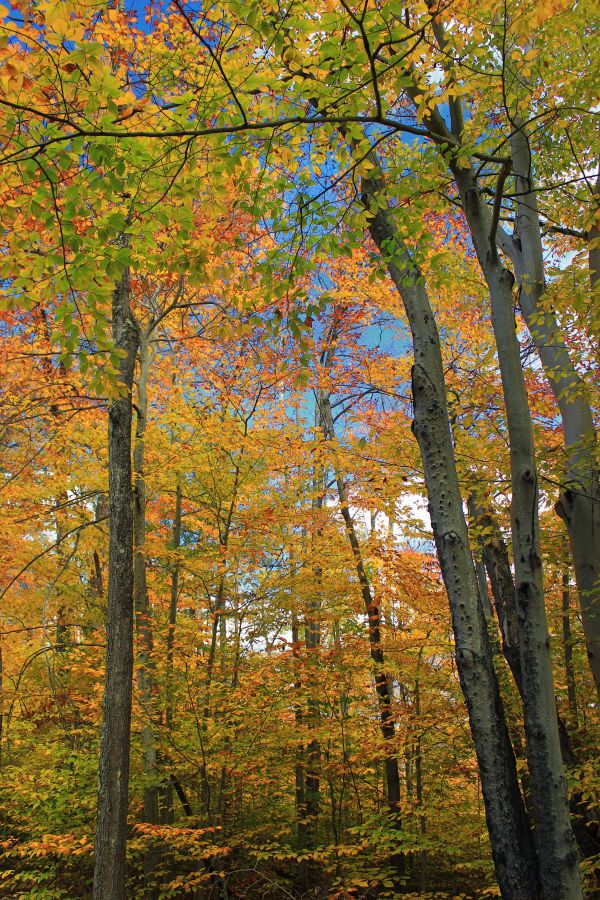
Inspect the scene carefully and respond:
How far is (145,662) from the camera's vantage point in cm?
662

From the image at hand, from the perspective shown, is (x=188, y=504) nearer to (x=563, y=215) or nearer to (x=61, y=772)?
(x=61, y=772)

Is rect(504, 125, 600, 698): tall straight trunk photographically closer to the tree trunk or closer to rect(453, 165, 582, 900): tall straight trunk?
the tree trunk

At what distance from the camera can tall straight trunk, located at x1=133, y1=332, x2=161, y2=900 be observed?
6180 millimetres

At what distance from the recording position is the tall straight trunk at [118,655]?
4.69m

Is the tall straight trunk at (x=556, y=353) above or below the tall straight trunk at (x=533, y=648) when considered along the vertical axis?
above

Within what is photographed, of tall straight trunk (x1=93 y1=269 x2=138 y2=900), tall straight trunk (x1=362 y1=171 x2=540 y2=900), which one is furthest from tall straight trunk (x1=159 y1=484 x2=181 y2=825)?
tall straight trunk (x1=362 y1=171 x2=540 y2=900)

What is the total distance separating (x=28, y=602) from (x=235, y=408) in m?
6.22

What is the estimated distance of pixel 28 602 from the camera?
35.5 ft

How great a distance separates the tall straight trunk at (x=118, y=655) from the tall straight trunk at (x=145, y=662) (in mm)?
1026

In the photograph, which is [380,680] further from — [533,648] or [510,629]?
[533,648]

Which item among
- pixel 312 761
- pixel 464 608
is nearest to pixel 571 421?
pixel 464 608

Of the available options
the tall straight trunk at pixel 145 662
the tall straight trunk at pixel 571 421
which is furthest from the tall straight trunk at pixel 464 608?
the tall straight trunk at pixel 145 662

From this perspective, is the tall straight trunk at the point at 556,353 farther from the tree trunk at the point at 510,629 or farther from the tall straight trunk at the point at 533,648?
the tree trunk at the point at 510,629

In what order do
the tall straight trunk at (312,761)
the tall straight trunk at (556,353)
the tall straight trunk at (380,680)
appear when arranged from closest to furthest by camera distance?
the tall straight trunk at (556,353), the tall straight trunk at (312,761), the tall straight trunk at (380,680)
